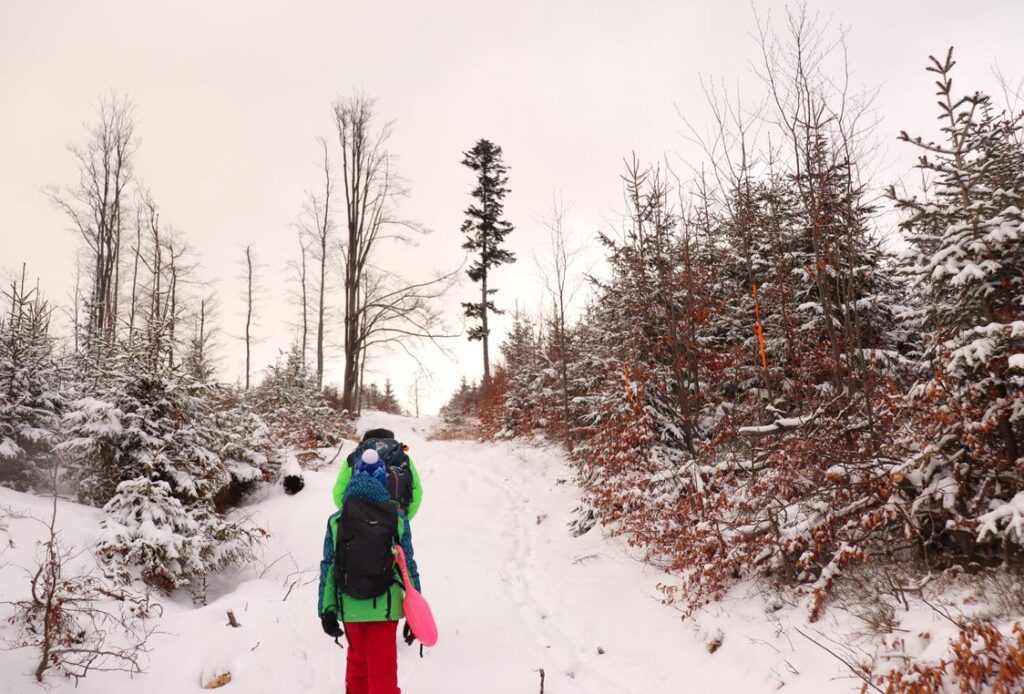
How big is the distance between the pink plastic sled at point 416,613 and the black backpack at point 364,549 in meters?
0.09

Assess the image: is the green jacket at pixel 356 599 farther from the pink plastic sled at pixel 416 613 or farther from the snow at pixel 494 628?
the snow at pixel 494 628

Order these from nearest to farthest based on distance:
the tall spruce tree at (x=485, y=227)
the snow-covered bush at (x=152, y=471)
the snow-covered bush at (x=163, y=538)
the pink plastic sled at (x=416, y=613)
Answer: the pink plastic sled at (x=416, y=613)
the snow-covered bush at (x=163, y=538)
the snow-covered bush at (x=152, y=471)
the tall spruce tree at (x=485, y=227)

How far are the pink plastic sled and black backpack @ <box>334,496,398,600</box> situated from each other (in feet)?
0.28

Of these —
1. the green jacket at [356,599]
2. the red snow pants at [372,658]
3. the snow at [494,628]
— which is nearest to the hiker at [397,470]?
the green jacket at [356,599]

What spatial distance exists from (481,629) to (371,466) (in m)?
2.85

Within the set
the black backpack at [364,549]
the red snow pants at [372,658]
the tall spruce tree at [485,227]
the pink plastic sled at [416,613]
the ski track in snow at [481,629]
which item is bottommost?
the ski track in snow at [481,629]

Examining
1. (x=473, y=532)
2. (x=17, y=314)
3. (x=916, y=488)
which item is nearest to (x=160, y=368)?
(x=17, y=314)

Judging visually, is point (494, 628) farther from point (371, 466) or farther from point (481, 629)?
point (371, 466)

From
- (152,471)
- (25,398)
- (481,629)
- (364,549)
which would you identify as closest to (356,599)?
(364,549)

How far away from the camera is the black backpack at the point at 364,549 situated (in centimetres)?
339

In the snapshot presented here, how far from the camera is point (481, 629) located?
5.44m

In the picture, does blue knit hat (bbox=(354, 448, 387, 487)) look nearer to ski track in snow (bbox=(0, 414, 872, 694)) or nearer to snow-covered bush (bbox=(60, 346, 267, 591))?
ski track in snow (bbox=(0, 414, 872, 694))

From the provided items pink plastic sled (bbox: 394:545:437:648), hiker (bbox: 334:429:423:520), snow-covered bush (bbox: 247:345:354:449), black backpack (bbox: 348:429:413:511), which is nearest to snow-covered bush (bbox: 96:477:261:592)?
hiker (bbox: 334:429:423:520)

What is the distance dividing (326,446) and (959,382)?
45.1ft
